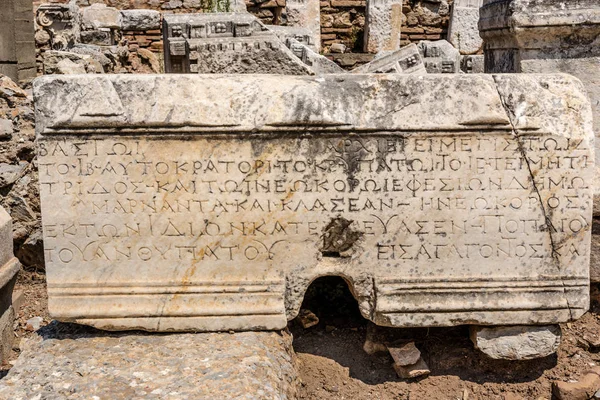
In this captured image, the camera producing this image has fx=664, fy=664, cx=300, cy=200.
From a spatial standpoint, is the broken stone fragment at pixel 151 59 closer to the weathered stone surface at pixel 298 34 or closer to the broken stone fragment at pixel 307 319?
the weathered stone surface at pixel 298 34

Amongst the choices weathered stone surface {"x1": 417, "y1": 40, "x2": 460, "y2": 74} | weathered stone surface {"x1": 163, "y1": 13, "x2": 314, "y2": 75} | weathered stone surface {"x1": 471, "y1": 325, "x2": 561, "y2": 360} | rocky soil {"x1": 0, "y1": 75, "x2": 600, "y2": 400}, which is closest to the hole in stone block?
rocky soil {"x1": 0, "y1": 75, "x2": 600, "y2": 400}

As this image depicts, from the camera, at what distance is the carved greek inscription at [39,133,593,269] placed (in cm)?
284

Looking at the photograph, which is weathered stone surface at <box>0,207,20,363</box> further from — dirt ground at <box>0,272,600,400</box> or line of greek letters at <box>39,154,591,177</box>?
line of greek letters at <box>39,154,591,177</box>

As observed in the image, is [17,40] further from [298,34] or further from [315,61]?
[315,61]

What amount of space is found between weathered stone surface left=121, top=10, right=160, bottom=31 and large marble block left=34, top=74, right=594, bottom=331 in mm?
8671

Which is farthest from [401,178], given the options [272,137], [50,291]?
[50,291]

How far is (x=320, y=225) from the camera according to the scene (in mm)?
2902

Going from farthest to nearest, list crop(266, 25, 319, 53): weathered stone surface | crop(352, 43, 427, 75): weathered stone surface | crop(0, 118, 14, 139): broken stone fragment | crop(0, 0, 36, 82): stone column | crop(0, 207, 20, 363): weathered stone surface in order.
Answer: crop(0, 0, 36, 82): stone column < crop(266, 25, 319, 53): weathered stone surface < crop(352, 43, 427, 75): weathered stone surface < crop(0, 118, 14, 139): broken stone fragment < crop(0, 207, 20, 363): weathered stone surface

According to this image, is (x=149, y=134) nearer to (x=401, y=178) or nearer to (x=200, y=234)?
(x=200, y=234)

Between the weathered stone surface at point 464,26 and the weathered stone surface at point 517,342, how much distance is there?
879 cm

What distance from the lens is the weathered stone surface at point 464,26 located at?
1107 centimetres

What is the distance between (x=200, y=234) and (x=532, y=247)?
4.82 feet

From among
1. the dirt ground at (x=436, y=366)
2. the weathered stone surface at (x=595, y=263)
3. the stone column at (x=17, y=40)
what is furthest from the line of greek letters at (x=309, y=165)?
the stone column at (x=17, y=40)

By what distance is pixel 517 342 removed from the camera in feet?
9.92
